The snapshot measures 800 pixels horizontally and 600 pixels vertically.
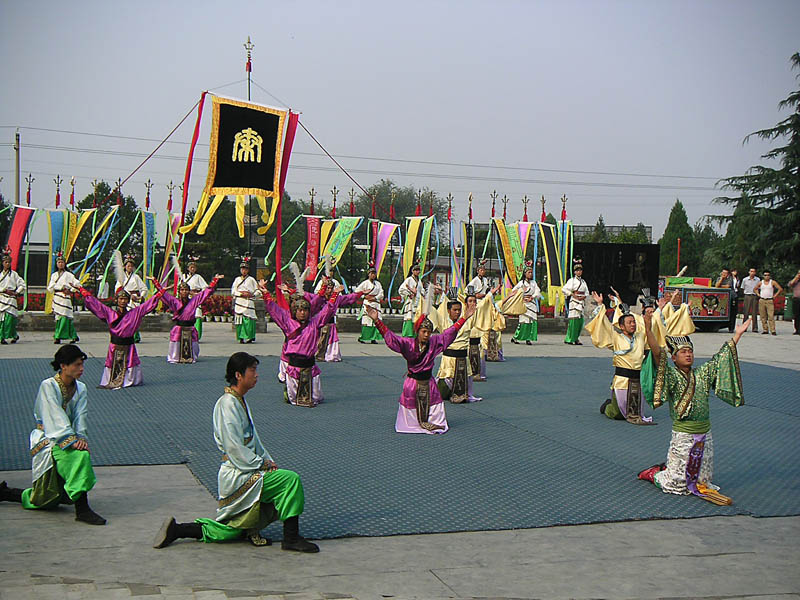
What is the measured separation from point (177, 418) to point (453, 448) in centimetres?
281

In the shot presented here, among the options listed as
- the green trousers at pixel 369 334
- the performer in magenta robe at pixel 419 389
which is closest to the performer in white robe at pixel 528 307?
the green trousers at pixel 369 334

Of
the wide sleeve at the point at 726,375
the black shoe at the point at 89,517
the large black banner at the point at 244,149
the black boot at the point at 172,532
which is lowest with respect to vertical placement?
the black shoe at the point at 89,517

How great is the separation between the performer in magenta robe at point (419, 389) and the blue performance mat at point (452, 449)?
182mm

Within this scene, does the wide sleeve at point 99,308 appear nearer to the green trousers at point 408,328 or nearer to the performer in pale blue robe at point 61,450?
the performer in pale blue robe at point 61,450

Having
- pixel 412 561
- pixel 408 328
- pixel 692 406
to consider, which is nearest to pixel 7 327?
pixel 408 328

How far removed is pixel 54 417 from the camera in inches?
193

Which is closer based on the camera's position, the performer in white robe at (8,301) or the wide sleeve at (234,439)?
the wide sleeve at (234,439)

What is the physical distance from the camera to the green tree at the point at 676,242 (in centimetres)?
3747

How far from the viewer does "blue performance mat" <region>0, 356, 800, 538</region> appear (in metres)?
5.40

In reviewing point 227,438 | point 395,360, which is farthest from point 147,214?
point 227,438

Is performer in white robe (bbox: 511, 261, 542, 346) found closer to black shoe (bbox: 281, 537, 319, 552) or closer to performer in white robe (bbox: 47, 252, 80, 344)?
performer in white robe (bbox: 47, 252, 80, 344)

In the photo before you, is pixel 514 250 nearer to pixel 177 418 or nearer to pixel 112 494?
pixel 177 418

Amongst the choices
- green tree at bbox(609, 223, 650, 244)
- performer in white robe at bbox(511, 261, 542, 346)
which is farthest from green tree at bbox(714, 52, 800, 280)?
performer in white robe at bbox(511, 261, 542, 346)

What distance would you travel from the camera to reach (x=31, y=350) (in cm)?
1305
